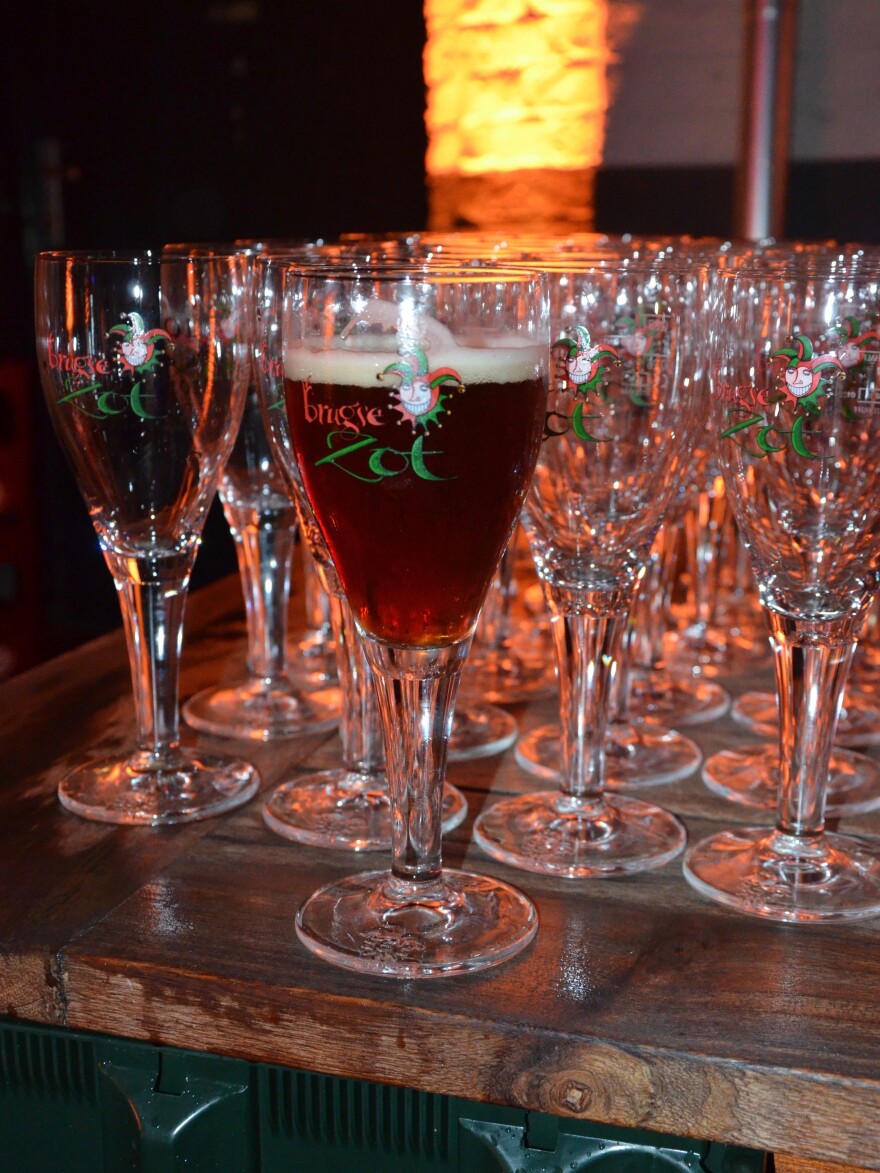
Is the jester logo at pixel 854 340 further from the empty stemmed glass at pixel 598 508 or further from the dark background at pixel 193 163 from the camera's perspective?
the dark background at pixel 193 163

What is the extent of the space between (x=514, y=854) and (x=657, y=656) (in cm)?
53

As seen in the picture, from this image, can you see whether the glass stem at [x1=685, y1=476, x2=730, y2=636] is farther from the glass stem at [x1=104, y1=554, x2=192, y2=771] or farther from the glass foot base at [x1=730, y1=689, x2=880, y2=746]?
the glass stem at [x1=104, y1=554, x2=192, y2=771]

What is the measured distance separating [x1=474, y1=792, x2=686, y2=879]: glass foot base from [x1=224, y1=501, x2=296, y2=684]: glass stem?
31 cm

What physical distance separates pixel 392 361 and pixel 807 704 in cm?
33

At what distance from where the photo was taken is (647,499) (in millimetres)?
783

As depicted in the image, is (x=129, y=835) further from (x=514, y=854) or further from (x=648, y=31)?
(x=648, y=31)

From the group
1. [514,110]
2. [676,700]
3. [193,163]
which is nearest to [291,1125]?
[676,700]

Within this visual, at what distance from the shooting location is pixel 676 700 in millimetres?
1157

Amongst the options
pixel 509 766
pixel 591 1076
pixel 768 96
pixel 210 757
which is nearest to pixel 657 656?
pixel 509 766

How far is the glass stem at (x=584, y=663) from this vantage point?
2.73 feet

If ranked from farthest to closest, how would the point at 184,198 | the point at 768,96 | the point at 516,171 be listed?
the point at 516,171 < the point at 184,198 < the point at 768,96

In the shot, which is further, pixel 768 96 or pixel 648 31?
pixel 648 31

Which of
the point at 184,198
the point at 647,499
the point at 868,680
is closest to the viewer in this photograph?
the point at 647,499

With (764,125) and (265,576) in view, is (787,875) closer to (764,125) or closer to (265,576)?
(265,576)
